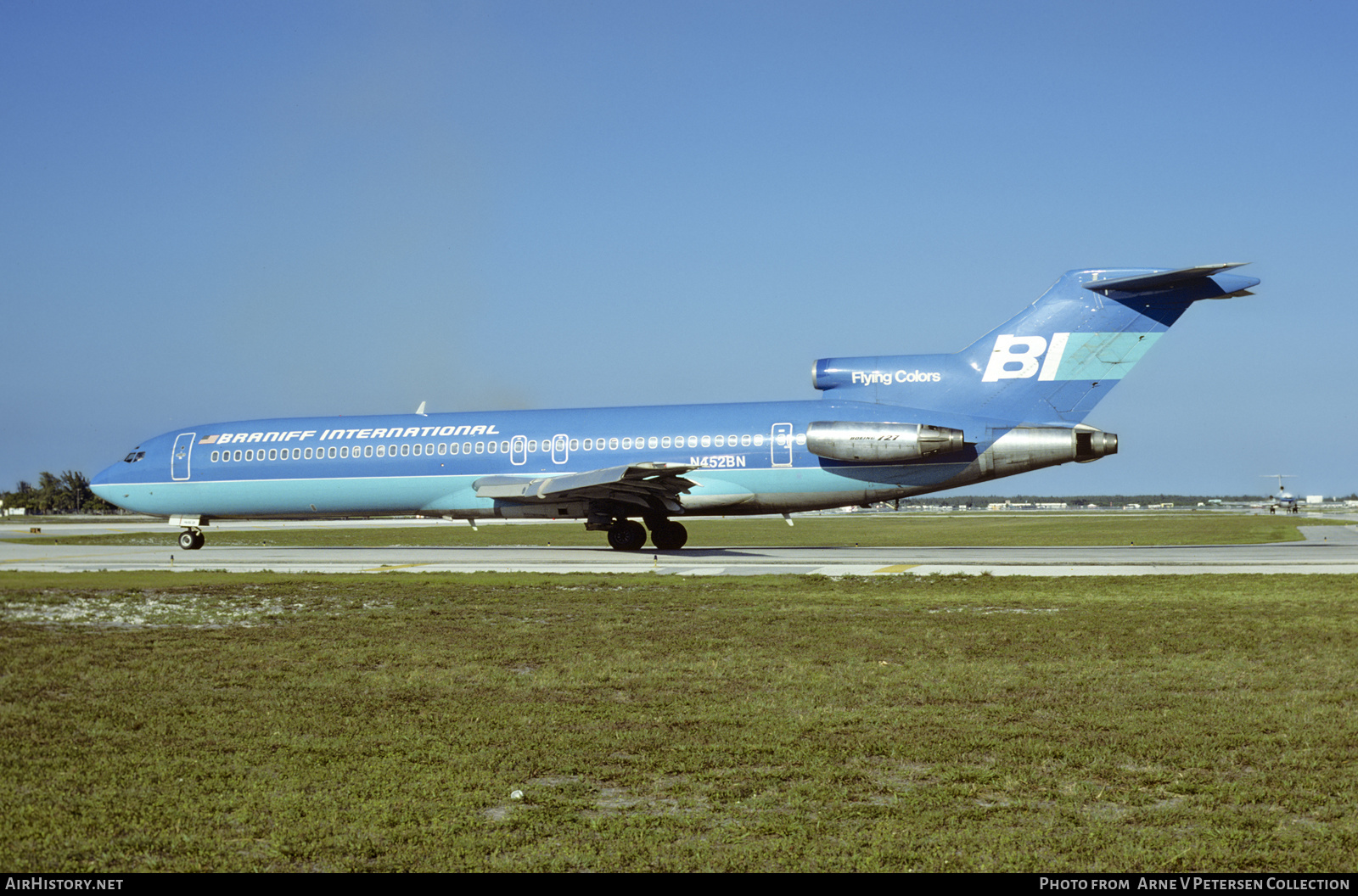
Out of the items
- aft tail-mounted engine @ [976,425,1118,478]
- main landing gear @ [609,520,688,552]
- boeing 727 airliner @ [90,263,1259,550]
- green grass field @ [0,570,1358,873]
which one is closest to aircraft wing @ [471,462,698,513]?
boeing 727 airliner @ [90,263,1259,550]

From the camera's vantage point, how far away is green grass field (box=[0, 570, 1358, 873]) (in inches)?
201

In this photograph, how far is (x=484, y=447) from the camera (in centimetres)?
3008

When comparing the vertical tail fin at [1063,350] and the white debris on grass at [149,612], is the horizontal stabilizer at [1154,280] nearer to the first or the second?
the vertical tail fin at [1063,350]

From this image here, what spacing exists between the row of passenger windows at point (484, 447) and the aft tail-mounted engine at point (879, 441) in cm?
70

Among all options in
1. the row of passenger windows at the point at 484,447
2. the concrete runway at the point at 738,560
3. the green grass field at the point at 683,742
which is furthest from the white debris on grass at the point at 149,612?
the row of passenger windows at the point at 484,447

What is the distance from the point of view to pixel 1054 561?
23000 millimetres

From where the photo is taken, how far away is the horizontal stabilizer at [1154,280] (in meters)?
24.2

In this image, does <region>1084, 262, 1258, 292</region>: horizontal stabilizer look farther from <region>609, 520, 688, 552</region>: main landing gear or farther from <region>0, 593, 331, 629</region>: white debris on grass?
<region>0, 593, 331, 629</region>: white debris on grass

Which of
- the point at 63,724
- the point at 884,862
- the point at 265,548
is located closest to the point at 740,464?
the point at 265,548

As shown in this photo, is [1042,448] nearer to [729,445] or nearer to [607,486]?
[729,445]

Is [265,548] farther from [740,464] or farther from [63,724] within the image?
[63,724]

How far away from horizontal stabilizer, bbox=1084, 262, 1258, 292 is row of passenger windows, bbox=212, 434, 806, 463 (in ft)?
27.0

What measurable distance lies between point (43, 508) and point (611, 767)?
453 ft
